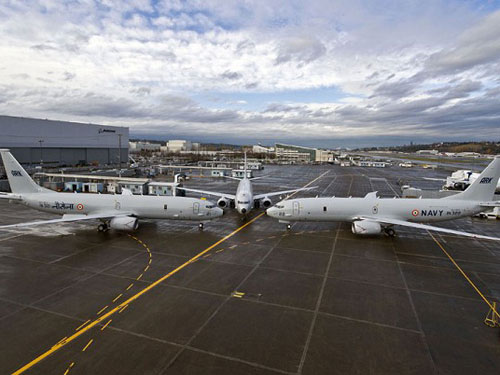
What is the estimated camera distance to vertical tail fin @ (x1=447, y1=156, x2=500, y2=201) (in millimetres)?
29969

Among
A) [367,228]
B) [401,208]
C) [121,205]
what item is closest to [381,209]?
[401,208]

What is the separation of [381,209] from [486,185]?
39.5 feet

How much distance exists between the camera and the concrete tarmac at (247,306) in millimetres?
12406

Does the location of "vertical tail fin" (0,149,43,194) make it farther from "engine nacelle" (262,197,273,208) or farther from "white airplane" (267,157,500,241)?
"white airplane" (267,157,500,241)

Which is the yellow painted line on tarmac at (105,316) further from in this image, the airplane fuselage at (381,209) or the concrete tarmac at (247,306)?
the airplane fuselage at (381,209)

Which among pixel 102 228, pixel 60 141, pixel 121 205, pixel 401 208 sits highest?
pixel 60 141

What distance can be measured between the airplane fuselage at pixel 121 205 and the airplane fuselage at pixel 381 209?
443 inches

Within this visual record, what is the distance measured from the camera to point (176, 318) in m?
15.4

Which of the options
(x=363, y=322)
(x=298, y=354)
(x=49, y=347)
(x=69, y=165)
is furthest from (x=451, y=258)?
(x=69, y=165)

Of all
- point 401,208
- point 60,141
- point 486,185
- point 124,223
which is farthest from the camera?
point 60,141

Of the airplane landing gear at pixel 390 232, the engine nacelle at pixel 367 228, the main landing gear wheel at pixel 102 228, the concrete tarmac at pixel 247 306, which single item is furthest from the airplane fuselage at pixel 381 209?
the main landing gear wheel at pixel 102 228

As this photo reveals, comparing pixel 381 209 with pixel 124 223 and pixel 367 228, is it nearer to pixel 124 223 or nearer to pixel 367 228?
pixel 367 228

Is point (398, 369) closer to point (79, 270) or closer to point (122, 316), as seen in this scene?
point (122, 316)

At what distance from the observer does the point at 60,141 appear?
362ft
